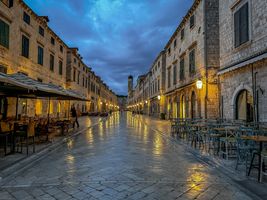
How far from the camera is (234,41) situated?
39.4 feet

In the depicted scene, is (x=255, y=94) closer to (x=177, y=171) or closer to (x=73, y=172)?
(x=177, y=171)

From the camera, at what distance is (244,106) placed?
1137cm

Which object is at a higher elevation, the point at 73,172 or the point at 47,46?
the point at 47,46

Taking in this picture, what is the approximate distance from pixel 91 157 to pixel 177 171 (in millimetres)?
2860

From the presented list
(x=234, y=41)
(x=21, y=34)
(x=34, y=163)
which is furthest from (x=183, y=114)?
(x=34, y=163)

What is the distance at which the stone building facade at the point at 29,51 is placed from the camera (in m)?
13.8

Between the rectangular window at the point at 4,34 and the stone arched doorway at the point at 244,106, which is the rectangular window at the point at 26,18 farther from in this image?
the stone arched doorway at the point at 244,106

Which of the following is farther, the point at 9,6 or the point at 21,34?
the point at 21,34

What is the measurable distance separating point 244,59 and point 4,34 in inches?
561

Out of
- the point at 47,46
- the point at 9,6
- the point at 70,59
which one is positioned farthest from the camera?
the point at 70,59

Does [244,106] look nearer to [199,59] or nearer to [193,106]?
[199,59]

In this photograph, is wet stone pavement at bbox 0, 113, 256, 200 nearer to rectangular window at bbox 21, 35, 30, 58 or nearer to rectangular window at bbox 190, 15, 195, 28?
rectangular window at bbox 21, 35, 30, 58

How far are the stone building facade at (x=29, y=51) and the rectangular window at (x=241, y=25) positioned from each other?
10.9 m

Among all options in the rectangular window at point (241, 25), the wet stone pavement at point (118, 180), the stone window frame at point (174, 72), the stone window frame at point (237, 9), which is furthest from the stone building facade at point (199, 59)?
the wet stone pavement at point (118, 180)
